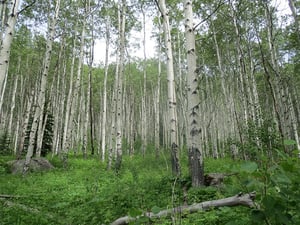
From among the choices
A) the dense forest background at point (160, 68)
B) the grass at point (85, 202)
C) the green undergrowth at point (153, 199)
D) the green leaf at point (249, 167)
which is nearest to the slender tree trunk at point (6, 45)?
the dense forest background at point (160, 68)

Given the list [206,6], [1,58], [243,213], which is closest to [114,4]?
[206,6]

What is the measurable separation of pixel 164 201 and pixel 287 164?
331 centimetres

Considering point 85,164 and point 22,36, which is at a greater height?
point 22,36

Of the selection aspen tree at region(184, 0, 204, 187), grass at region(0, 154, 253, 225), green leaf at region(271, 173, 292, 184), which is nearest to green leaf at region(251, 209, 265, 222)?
green leaf at region(271, 173, 292, 184)

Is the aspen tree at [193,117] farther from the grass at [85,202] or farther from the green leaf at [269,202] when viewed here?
the green leaf at [269,202]

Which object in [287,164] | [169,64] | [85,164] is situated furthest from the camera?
[85,164]

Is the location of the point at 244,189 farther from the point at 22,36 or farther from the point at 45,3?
the point at 22,36

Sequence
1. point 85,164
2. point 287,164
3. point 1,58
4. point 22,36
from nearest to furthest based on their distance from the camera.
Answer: point 287,164 < point 1,58 < point 85,164 < point 22,36

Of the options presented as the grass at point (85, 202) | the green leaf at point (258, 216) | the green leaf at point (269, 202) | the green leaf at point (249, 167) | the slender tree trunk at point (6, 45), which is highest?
the slender tree trunk at point (6, 45)

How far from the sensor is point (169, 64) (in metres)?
7.36

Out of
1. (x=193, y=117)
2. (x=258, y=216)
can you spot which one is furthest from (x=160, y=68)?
(x=258, y=216)

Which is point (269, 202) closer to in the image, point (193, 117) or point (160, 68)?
point (193, 117)

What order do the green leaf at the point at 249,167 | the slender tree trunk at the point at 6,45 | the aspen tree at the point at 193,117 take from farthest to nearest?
the aspen tree at the point at 193,117 → the slender tree trunk at the point at 6,45 → the green leaf at the point at 249,167

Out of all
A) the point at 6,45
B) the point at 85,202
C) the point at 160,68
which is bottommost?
the point at 85,202
